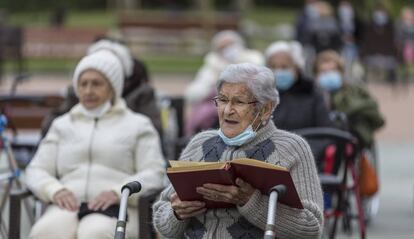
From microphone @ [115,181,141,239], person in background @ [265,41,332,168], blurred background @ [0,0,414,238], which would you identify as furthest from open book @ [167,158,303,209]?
blurred background @ [0,0,414,238]

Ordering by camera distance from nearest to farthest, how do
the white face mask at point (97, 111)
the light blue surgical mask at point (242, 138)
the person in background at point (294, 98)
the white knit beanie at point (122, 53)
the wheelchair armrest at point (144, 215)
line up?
the light blue surgical mask at point (242, 138) < the wheelchair armrest at point (144, 215) < the white face mask at point (97, 111) < the white knit beanie at point (122, 53) < the person in background at point (294, 98)

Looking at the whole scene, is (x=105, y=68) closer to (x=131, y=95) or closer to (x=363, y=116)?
(x=131, y=95)

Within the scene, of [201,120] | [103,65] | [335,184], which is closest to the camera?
[103,65]

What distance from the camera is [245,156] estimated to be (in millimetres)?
5902

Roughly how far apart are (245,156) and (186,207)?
1.19 feet

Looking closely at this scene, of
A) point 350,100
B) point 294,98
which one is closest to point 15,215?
point 294,98

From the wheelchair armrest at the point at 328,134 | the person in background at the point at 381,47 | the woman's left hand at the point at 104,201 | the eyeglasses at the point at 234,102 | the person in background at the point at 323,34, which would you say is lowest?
the woman's left hand at the point at 104,201

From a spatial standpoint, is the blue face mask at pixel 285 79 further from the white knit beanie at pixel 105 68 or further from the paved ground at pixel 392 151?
the white knit beanie at pixel 105 68

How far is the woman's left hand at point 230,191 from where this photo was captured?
562cm

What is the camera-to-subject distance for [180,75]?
2911cm

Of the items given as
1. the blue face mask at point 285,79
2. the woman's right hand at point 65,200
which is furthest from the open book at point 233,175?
the blue face mask at point 285,79

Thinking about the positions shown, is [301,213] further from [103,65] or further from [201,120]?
[201,120]

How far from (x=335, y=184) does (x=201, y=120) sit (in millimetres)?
3261

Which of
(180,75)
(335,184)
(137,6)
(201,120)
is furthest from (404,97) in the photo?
(137,6)
